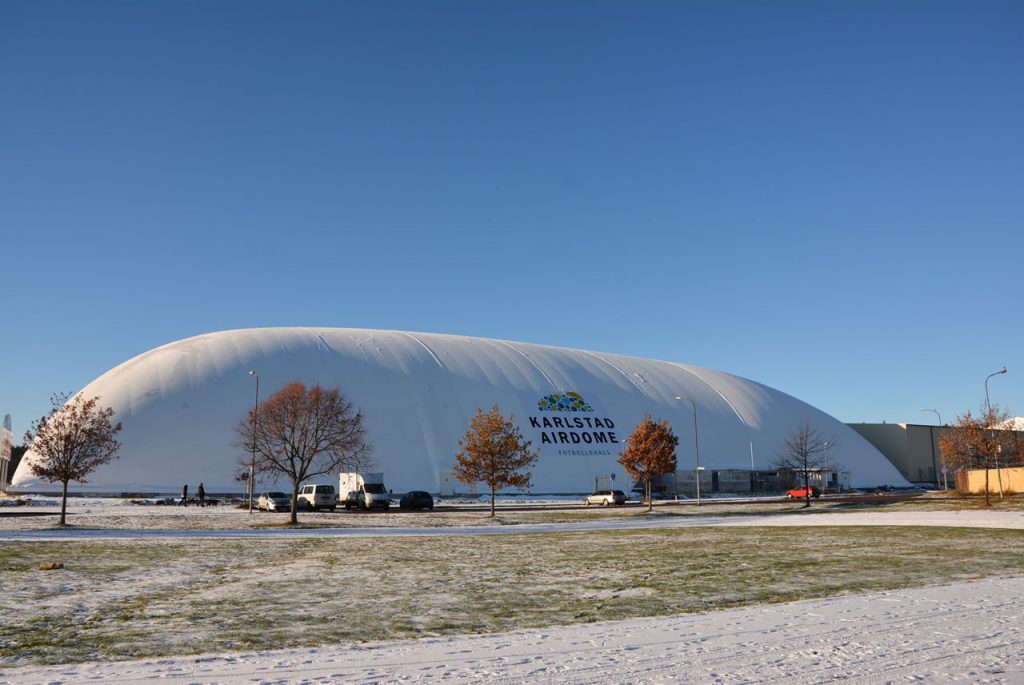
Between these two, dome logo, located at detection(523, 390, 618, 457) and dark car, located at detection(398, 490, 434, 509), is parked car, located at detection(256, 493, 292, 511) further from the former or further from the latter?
dome logo, located at detection(523, 390, 618, 457)

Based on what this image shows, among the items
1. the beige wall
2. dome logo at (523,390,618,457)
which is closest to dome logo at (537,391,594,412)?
dome logo at (523,390,618,457)

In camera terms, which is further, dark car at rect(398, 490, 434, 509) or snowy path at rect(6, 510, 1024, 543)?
dark car at rect(398, 490, 434, 509)

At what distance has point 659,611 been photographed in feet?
33.7

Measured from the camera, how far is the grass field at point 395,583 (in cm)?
913

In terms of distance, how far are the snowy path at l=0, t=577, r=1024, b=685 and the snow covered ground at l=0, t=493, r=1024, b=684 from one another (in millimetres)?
17

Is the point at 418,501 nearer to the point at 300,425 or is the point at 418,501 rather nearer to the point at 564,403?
the point at 300,425

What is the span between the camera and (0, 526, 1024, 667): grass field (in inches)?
360

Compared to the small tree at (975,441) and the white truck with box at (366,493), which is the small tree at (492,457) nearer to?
the white truck with box at (366,493)

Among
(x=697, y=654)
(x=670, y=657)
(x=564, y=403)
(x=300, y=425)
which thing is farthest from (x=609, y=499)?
(x=670, y=657)

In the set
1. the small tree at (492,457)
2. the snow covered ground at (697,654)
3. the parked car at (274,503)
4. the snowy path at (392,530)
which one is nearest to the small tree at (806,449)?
the small tree at (492,457)

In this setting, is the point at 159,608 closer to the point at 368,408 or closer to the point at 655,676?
the point at 655,676

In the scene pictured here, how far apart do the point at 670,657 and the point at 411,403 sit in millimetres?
63230

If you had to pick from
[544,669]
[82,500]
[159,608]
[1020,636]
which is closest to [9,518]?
[82,500]

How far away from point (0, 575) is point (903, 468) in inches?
4553
